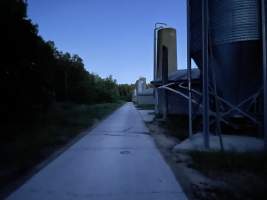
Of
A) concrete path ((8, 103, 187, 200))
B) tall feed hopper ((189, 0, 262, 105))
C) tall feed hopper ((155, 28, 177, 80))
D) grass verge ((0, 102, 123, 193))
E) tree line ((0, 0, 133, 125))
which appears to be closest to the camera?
concrete path ((8, 103, 187, 200))

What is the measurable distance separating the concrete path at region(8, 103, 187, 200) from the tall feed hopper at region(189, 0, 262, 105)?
149 inches

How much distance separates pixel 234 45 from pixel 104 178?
6.42 m

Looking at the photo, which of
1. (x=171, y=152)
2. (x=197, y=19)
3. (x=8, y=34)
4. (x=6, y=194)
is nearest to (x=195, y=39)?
(x=197, y=19)

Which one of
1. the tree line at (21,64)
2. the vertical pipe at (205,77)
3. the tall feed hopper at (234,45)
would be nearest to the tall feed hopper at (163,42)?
the tree line at (21,64)

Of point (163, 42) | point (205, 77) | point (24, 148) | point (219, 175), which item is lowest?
point (219, 175)

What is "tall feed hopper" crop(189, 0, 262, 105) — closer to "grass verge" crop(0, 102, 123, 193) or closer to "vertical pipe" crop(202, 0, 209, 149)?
"vertical pipe" crop(202, 0, 209, 149)

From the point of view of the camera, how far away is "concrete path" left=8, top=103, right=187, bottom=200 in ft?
15.9

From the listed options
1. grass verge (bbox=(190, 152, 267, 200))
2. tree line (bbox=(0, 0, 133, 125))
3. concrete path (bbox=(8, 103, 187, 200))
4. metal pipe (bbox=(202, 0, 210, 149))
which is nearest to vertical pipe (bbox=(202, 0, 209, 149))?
metal pipe (bbox=(202, 0, 210, 149))

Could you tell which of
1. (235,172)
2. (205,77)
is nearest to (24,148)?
(205,77)

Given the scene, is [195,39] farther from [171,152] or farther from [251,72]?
[171,152]

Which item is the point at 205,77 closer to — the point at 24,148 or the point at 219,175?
the point at 219,175

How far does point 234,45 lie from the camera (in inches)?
382

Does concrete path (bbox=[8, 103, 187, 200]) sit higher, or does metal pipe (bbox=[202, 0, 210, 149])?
metal pipe (bbox=[202, 0, 210, 149])

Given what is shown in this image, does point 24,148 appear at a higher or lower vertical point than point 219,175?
higher
